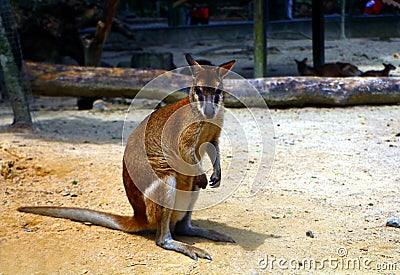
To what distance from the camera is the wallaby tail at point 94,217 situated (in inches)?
149

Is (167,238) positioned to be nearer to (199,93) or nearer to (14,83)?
(199,93)

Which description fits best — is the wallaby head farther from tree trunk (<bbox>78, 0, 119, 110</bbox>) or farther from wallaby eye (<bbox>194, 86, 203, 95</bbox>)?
tree trunk (<bbox>78, 0, 119, 110</bbox>)

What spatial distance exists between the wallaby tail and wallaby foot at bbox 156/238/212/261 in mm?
216

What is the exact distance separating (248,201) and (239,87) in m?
3.75

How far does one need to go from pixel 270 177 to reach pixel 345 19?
11.1 metres

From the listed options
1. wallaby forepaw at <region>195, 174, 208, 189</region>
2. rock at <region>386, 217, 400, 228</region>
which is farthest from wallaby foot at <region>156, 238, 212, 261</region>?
rock at <region>386, 217, 400, 228</region>

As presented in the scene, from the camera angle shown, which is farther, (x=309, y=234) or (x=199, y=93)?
(x=309, y=234)

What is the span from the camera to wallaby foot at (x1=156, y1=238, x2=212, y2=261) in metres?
3.44

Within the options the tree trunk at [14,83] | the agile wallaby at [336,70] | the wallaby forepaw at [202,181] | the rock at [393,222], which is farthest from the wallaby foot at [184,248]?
the agile wallaby at [336,70]

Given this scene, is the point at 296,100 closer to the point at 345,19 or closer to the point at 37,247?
the point at 37,247

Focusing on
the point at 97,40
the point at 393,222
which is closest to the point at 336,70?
the point at 97,40

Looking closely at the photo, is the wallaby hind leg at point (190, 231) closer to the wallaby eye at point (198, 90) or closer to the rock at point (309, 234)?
the rock at point (309, 234)

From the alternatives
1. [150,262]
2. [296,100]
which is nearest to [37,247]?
[150,262]

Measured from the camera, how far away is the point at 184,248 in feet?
11.5
